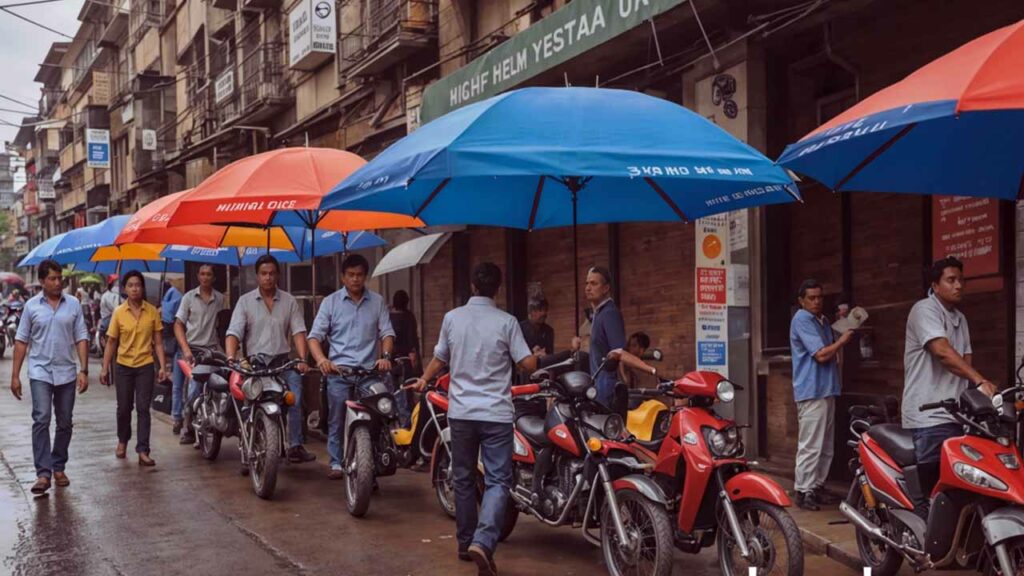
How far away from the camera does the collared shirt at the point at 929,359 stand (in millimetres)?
6055

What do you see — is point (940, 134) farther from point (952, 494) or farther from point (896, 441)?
point (952, 494)

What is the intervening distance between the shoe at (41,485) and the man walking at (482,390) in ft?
A: 14.4

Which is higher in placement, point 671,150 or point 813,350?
point 671,150

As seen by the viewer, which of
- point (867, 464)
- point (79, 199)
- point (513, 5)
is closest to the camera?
point (867, 464)

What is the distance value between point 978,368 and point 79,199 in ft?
164

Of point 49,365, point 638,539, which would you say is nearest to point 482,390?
point 638,539

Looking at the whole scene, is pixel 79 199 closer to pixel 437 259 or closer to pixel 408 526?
pixel 437 259

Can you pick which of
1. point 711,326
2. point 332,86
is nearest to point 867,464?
point 711,326

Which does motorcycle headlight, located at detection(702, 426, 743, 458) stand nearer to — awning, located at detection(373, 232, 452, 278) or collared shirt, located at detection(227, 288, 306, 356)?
collared shirt, located at detection(227, 288, 306, 356)

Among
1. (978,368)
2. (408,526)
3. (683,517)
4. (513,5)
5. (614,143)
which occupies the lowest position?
(408,526)

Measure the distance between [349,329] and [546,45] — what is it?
4.18 meters

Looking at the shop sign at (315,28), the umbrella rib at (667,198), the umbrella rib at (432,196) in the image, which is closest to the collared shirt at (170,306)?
the shop sign at (315,28)

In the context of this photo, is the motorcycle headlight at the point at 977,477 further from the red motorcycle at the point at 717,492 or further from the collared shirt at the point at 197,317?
the collared shirt at the point at 197,317

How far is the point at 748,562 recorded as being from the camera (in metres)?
5.42
